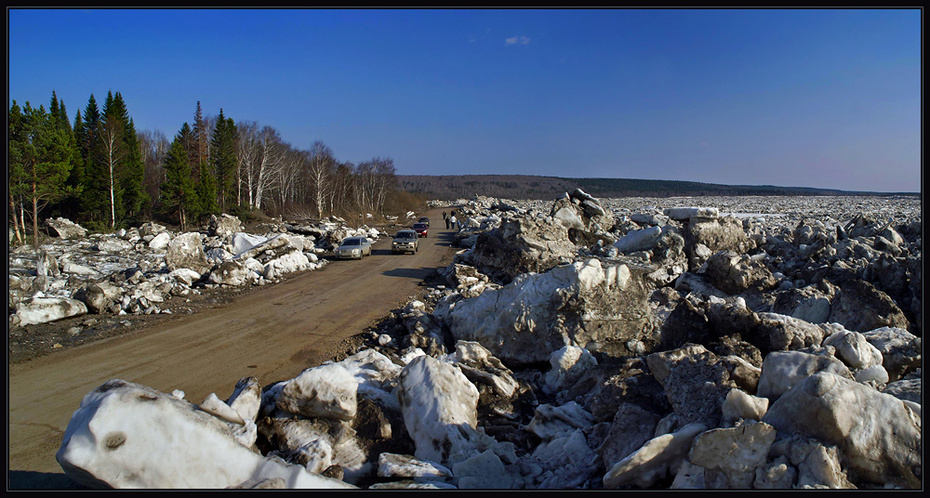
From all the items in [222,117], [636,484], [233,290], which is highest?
[222,117]

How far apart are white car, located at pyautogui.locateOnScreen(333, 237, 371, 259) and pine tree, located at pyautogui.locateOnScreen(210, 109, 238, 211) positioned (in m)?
30.0

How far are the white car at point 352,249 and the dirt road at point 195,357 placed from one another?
7.67 meters

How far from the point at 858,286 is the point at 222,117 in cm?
6096

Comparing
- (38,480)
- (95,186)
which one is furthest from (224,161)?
(38,480)

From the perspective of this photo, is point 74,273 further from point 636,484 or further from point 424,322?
point 636,484

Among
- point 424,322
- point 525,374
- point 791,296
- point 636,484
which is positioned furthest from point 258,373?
point 791,296

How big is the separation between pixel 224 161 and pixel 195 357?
46028 millimetres

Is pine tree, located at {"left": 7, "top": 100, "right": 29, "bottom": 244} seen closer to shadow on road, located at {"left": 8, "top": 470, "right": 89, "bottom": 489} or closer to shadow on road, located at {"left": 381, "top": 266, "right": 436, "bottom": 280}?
shadow on road, located at {"left": 381, "top": 266, "right": 436, "bottom": 280}

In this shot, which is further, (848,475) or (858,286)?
(858,286)

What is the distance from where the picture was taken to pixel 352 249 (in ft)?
80.0

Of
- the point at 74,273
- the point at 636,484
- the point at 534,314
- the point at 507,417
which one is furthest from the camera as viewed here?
the point at 74,273

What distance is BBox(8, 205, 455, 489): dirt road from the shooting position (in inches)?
270

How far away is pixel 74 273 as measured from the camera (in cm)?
1816

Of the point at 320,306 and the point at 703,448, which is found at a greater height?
the point at 703,448
